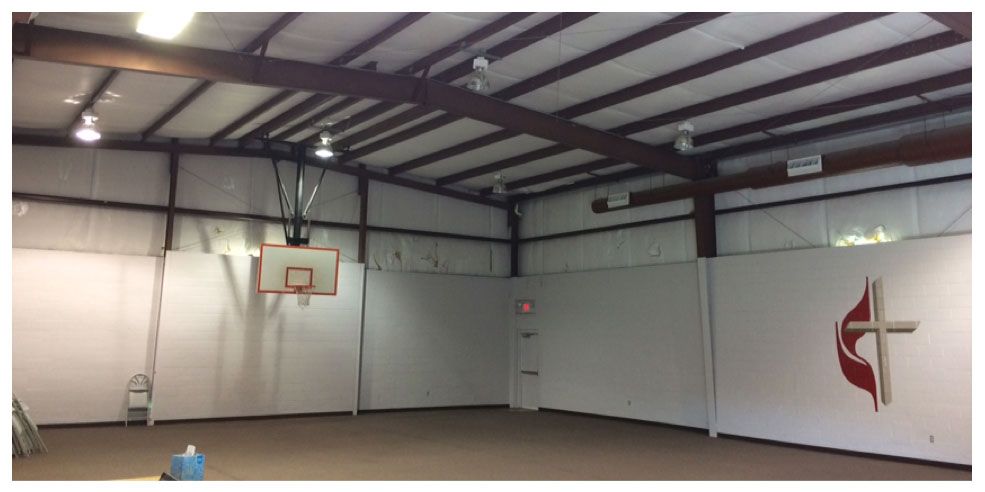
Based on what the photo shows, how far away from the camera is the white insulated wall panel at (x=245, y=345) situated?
428 inches

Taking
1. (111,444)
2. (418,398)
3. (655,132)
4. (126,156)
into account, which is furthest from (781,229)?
(126,156)

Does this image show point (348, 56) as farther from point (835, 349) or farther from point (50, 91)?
point (835, 349)

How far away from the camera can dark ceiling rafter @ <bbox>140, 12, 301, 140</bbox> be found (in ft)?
22.0

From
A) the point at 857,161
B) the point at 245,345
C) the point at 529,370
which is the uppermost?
the point at 857,161

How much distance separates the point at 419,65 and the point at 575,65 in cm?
189

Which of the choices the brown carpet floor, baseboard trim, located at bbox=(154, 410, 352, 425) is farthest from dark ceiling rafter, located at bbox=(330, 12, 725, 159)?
baseboard trim, located at bbox=(154, 410, 352, 425)

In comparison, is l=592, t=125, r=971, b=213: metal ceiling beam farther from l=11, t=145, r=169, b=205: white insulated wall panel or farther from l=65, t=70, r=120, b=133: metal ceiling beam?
l=11, t=145, r=169, b=205: white insulated wall panel

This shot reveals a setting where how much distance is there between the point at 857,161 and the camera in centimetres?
830

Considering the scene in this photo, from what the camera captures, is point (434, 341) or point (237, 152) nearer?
point (237, 152)

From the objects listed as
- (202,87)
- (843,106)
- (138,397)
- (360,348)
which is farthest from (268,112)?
(843,106)

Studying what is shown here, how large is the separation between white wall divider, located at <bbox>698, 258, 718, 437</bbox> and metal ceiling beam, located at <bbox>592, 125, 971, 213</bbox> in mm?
1230

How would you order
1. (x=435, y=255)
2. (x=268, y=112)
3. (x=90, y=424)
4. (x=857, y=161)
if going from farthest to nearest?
(x=435, y=255), (x=90, y=424), (x=268, y=112), (x=857, y=161)

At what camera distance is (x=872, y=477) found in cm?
723

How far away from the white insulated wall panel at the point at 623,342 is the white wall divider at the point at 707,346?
0.69ft
